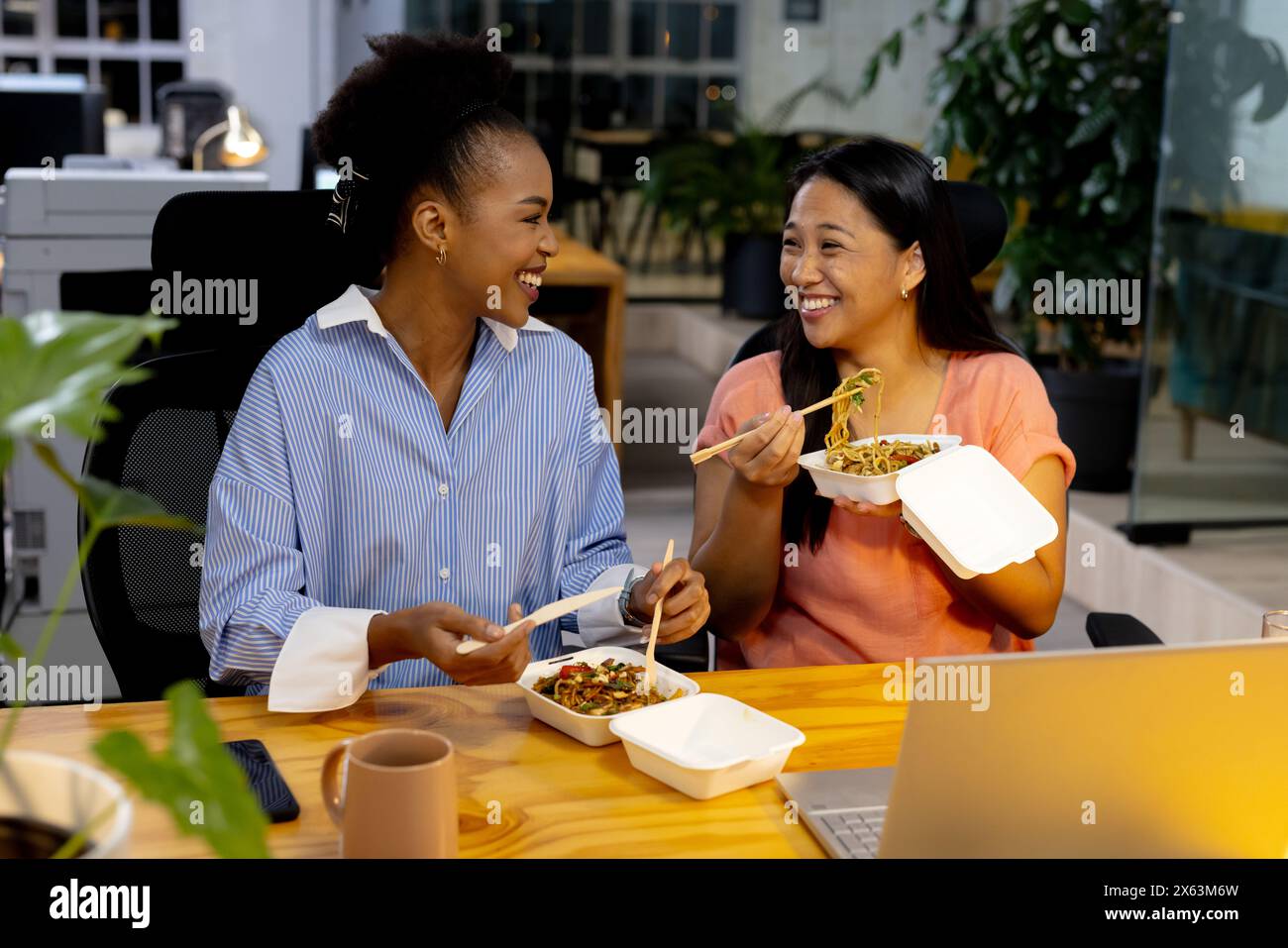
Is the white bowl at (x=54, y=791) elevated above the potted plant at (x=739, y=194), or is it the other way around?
the potted plant at (x=739, y=194)

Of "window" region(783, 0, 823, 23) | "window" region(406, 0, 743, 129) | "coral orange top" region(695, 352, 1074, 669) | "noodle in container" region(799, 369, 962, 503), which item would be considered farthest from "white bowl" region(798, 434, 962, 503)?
"window" region(783, 0, 823, 23)

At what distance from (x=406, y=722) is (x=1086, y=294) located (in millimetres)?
3674

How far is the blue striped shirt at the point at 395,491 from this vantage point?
1550mm

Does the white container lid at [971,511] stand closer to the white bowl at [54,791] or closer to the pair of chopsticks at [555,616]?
the pair of chopsticks at [555,616]

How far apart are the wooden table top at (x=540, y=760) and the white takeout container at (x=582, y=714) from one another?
0.01 meters

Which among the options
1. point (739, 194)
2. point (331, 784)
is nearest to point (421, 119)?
point (331, 784)

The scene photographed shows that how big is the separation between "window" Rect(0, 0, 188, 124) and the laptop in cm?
799

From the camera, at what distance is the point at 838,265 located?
190cm

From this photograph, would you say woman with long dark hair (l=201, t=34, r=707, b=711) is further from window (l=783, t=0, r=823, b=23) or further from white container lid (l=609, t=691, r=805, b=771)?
window (l=783, t=0, r=823, b=23)

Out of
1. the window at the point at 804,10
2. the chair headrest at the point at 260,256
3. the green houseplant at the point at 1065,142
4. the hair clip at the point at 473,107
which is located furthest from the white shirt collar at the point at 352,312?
the window at the point at 804,10

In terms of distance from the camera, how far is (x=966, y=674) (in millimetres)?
951

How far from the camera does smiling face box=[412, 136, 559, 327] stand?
67.6 inches

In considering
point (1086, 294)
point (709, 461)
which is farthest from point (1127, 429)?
point (709, 461)
